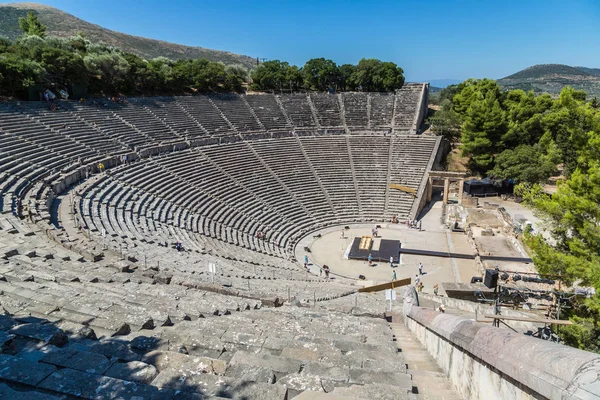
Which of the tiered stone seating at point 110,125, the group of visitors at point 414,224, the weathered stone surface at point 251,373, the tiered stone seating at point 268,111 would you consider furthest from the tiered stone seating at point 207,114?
the weathered stone surface at point 251,373

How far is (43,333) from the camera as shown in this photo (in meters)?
3.93

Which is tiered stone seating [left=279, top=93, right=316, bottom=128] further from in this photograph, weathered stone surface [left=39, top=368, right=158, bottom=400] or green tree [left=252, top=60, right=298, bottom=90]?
weathered stone surface [left=39, top=368, right=158, bottom=400]

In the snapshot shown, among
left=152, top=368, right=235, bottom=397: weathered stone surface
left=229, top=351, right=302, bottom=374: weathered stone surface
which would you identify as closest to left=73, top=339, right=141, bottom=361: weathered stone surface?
left=152, top=368, right=235, bottom=397: weathered stone surface

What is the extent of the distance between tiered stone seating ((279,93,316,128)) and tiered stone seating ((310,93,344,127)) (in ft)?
2.97

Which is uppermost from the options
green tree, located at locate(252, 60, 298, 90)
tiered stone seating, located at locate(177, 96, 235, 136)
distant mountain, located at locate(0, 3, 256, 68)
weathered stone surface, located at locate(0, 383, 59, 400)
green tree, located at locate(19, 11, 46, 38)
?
distant mountain, located at locate(0, 3, 256, 68)

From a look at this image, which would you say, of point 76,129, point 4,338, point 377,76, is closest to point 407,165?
point 377,76

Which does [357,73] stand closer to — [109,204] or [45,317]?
[109,204]

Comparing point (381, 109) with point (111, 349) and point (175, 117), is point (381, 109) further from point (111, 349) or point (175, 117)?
point (111, 349)

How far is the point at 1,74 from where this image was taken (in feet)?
82.2

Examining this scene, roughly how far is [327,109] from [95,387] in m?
39.3

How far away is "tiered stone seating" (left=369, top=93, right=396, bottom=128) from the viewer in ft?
126

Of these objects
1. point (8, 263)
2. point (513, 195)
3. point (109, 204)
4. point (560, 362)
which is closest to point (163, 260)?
point (8, 263)

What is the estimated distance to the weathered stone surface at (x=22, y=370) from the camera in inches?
117

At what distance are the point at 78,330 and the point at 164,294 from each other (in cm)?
362
